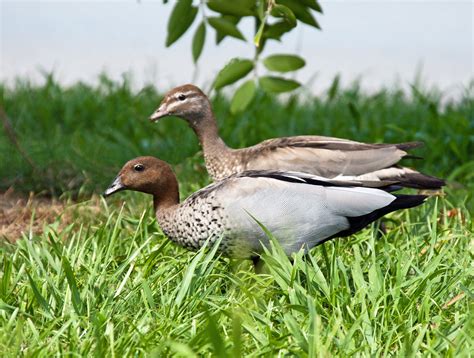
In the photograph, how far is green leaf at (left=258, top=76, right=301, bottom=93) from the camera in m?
5.15

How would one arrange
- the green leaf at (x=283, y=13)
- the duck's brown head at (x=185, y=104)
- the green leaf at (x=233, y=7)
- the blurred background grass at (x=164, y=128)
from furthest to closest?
the blurred background grass at (x=164, y=128) < the duck's brown head at (x=185, y=104) < the green leaf at (x=233, y=7) < the green leaf at (x=283, y=13)

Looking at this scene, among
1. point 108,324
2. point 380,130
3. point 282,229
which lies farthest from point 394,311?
point 380,130

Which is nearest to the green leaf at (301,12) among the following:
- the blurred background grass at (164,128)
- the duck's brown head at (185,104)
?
the duck's brown head at (185,104)

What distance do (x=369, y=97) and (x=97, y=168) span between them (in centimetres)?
370

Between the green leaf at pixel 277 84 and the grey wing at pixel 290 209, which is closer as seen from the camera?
the grey wing at pixel 290 209

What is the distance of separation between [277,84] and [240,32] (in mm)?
378

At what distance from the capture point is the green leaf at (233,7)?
4844 mm

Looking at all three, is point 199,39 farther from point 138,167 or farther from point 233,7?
point 138,167

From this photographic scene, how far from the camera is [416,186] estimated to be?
5.50 m

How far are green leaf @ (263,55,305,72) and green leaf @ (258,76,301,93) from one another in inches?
5.0

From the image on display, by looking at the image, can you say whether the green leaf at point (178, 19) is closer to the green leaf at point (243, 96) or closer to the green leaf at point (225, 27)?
the green leaf at point (225, 27)

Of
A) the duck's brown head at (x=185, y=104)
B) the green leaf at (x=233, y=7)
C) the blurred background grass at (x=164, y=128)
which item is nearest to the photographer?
the green leaf at (x=233, y=7)

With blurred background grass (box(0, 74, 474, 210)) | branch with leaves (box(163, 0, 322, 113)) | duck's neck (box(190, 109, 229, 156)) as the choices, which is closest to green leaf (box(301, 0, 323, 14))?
branch with leaves (box(163, 0, 322, 113))

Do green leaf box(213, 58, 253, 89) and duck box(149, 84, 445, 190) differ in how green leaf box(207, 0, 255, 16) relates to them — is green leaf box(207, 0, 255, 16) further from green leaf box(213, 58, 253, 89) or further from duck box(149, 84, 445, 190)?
duck box(149, 84, 445, 190)
